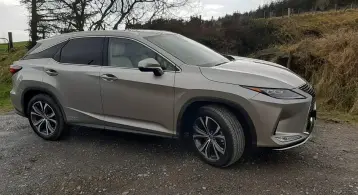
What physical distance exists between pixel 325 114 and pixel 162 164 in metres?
3.62

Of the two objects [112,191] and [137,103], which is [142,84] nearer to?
[137,103]

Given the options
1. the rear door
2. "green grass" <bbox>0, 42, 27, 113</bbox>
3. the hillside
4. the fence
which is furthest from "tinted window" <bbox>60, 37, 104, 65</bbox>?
the fence

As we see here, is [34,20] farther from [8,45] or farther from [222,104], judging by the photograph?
[222,104]

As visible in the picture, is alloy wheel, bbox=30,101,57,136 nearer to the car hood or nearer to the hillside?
the car hood

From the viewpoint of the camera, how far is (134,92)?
4039 mm

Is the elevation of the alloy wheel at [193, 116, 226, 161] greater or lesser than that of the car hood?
lesser

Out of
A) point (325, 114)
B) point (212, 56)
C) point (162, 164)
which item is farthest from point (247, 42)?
point (162, 164)

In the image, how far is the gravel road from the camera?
3.41 metres

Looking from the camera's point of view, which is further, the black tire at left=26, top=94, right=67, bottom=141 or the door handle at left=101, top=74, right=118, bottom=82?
the black tire at left=26, top=94, right=67, bottom=141

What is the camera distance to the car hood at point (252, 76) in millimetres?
3504

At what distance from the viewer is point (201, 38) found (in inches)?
581

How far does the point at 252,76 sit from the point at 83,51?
2.47 metres

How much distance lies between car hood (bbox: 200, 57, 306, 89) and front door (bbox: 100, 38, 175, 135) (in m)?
0.52

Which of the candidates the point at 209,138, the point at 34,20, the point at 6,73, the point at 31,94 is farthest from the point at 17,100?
the point at 34,20
